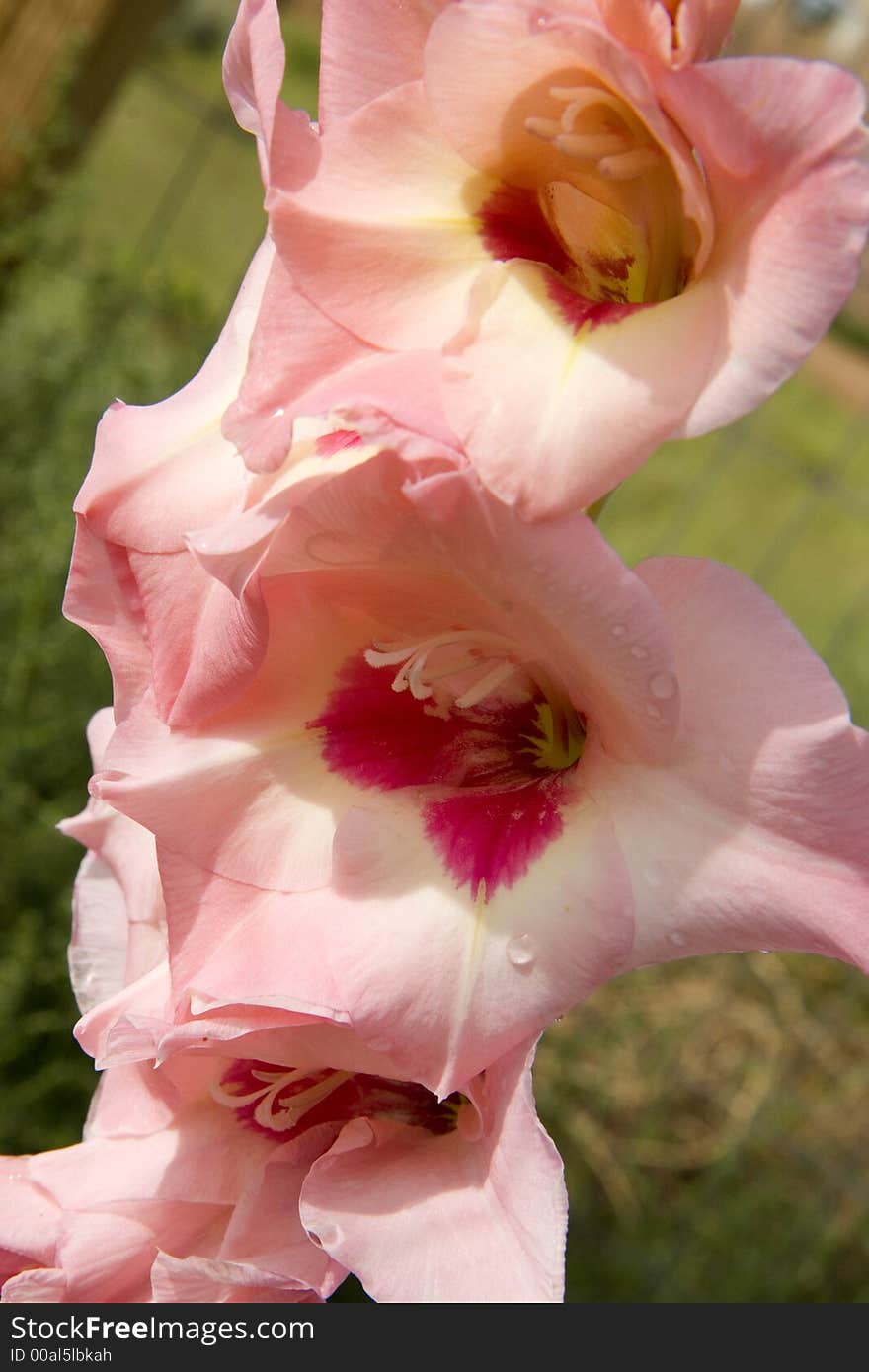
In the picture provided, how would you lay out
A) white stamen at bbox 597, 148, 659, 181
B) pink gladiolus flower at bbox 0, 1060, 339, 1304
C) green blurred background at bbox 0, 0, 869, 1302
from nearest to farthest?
1. white stamen at bbox 597, 148, 659, 181
2. pink gladiolus flower at bbox 0, 1060, 339, 1304
3. green blurred background at bbox 0, 0, 869, 1302

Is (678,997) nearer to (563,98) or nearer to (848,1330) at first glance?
(848,1330)

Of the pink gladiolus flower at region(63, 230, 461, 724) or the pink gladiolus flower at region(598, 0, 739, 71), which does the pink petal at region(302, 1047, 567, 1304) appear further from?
the pink gladiolus flower at region(598, 0, 739, 71)

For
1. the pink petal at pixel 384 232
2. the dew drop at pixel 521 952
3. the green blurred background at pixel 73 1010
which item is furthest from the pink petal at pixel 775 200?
the green blurred background at pixel 73 1010

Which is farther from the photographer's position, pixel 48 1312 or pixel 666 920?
pixel 48 1312

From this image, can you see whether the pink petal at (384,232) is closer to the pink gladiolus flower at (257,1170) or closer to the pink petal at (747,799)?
the pink petal at (747,799)

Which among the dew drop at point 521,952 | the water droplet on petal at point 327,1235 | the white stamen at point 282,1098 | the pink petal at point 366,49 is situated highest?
the pink petal at point 366,49

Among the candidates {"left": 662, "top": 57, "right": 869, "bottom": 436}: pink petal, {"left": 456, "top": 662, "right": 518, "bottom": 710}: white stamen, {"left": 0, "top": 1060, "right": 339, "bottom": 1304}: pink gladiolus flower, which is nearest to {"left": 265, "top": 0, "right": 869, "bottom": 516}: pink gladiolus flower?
{"left": 662, "top": 57, "right": 869, "bottom": 436}: pink petal

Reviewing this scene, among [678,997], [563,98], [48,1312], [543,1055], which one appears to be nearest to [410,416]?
[563,98]
